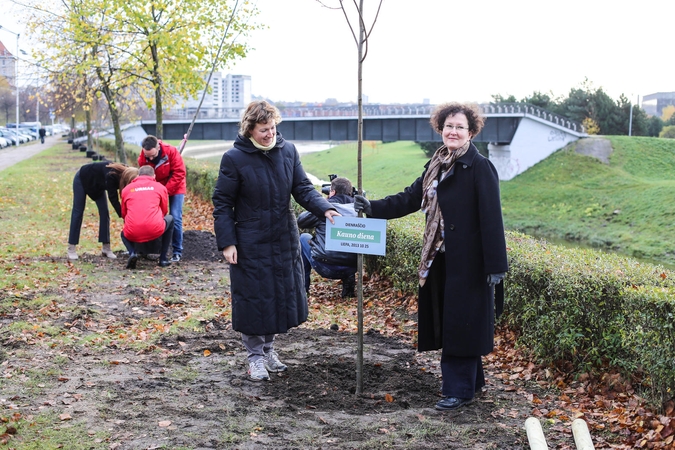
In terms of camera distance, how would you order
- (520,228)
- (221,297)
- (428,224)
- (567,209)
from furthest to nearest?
(567,209), (520,228), (221,297), (428,224)

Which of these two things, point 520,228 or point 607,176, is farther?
point 607,176

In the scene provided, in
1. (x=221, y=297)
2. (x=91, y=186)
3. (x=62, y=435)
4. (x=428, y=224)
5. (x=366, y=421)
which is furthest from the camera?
(x=91, y=186)

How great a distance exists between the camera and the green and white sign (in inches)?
203

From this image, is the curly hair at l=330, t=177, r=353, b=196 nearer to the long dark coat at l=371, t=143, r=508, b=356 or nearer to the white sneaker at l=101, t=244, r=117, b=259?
the long dark coat at l=371, t=143, r=508, b=356

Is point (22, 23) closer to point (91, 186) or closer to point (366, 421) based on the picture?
point (91, 186)

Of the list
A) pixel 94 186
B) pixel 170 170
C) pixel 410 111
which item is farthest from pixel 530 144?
pixel 94 186

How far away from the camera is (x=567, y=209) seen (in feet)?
109

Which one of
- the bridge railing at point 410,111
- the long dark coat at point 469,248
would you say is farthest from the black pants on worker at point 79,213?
the bridge railing at point 410,111

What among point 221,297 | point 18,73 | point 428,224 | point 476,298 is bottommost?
point 221,297

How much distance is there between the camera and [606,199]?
32.6 meters

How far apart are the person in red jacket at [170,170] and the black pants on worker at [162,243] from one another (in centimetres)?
31

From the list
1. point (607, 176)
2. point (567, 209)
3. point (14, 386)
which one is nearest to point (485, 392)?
point (14, 386)

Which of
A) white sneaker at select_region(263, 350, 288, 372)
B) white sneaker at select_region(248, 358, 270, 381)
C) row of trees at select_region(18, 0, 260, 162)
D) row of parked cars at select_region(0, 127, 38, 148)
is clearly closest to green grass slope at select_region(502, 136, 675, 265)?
row of trees at select_region(18, 0, 260, 162)

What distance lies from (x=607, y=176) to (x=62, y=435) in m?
35.6
